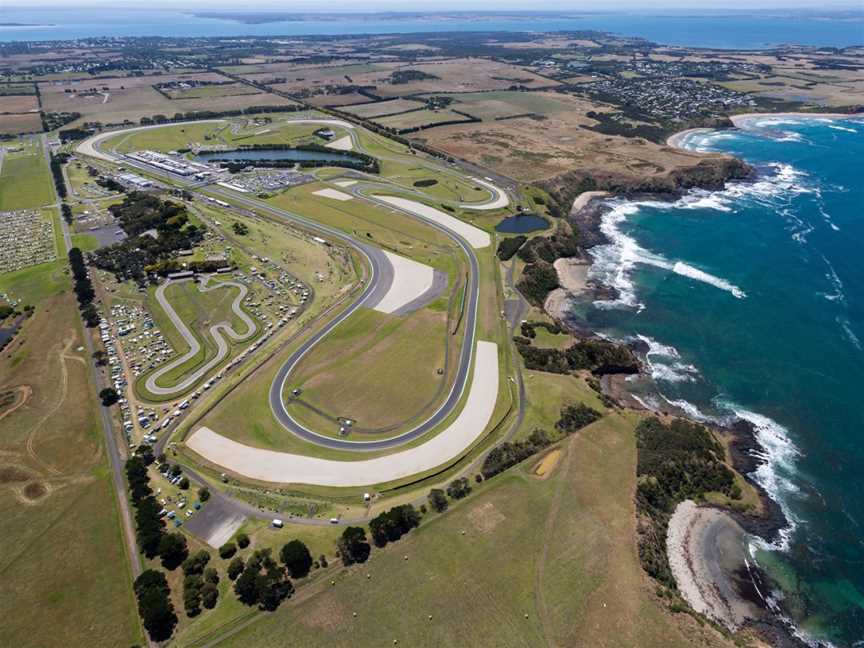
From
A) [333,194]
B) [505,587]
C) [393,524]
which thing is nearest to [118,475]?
[393,524]

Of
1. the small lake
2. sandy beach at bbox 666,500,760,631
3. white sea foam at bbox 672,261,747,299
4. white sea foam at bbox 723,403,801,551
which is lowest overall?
sandy beach at bbox 666,500,760,631

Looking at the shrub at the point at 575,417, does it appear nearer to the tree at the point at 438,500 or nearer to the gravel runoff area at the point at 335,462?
the gravel runoff area at the point at 335,462

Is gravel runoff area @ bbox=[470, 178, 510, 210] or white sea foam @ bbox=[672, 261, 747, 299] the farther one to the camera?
gravel runoff area @ bbox=[470, 178, 510, 210]

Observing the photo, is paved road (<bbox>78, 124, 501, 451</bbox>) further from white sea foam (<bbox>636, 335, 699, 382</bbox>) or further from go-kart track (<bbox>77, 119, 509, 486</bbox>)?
white sea foam (<bbox>636, 335, 699, 382</bbox>)

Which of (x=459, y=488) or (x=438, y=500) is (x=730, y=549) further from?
(x=438, y=500)

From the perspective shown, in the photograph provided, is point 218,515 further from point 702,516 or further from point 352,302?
point 702,516

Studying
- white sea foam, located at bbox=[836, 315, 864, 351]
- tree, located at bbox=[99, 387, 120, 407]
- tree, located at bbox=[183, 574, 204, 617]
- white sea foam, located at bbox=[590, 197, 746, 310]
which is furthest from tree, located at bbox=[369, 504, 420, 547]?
white sea foam, located at bbox=[836, 315, 864, 351]

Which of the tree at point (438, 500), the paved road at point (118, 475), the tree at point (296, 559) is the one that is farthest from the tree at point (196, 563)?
the tree at point (438, 500)
